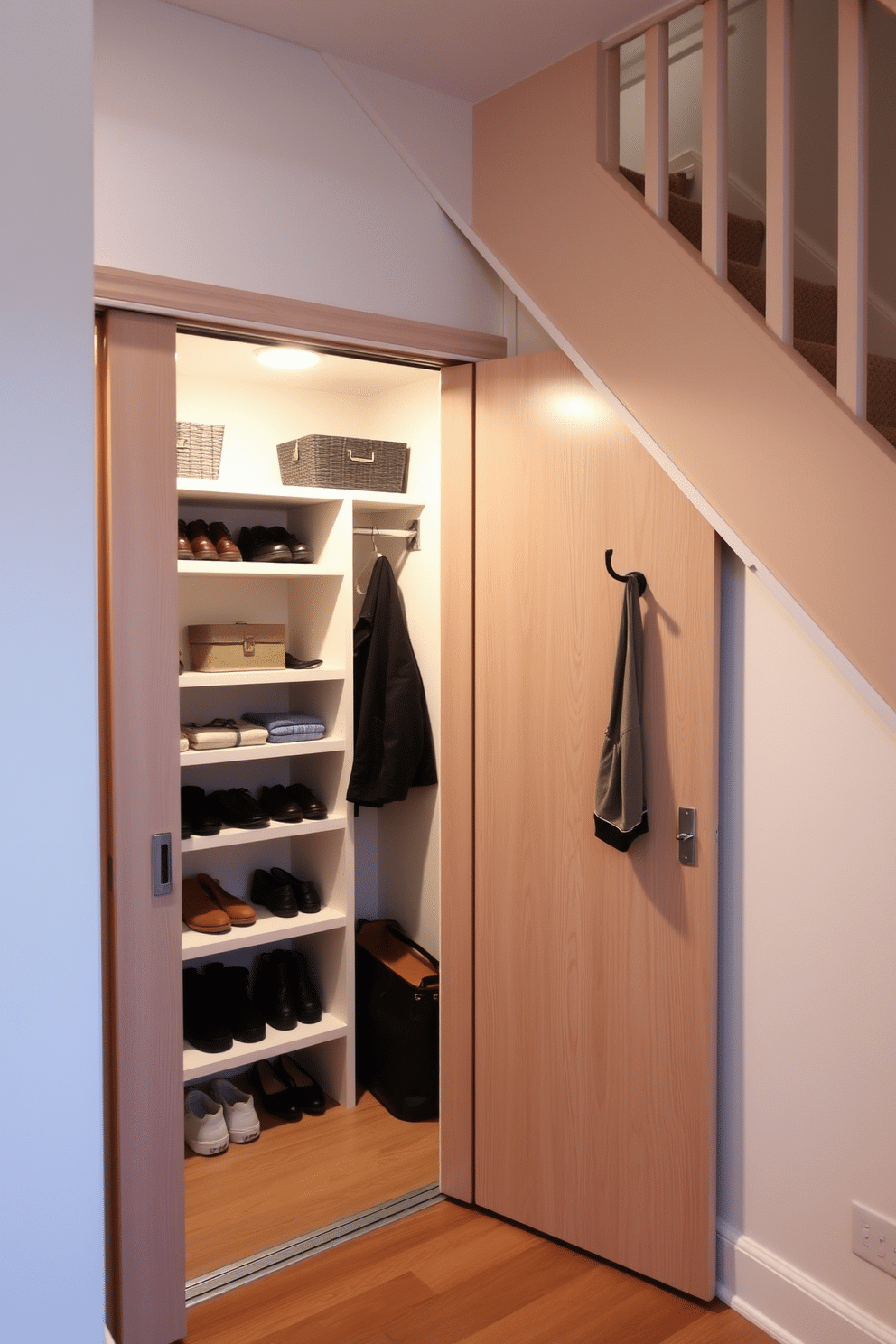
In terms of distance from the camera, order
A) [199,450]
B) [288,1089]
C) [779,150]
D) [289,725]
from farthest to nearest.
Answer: [288,1089], [289,725], [199,450], [779,150]

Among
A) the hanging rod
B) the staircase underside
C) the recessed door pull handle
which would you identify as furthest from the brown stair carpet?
the recessed door pull handle

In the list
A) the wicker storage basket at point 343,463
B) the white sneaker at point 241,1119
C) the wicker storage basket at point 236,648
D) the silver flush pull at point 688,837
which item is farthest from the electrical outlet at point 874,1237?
the wicker storage basket at point 343,463

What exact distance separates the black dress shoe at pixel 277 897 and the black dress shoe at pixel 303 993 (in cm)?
20

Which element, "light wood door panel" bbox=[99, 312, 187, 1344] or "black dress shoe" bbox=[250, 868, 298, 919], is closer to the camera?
"light wood door panel" bbox=[99, 312, 187, 1344]

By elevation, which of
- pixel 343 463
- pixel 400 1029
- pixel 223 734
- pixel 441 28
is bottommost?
pixel 400 1029

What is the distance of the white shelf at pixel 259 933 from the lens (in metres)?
2.74

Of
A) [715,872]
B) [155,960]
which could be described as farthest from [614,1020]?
[155,960]

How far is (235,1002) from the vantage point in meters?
2.97

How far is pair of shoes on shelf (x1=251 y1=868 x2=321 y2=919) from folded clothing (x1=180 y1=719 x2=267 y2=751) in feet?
1.58

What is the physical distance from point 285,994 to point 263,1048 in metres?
0.22

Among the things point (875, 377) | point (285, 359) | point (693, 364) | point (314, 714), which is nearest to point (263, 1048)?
point (314, 714)

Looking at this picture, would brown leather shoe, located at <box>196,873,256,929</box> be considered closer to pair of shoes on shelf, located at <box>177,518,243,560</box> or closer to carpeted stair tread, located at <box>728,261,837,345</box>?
pair of shoes on shelf, located at <box>177,518,243,560</box>

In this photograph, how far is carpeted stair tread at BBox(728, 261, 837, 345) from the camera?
7.30 ft

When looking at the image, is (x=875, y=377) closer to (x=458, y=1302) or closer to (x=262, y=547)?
(x=262, y=547)
